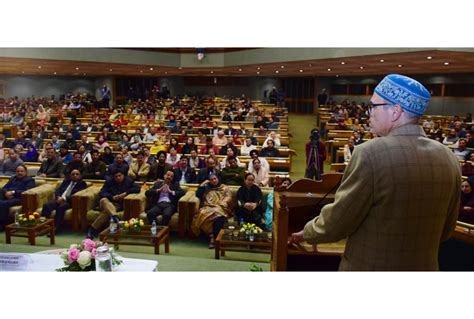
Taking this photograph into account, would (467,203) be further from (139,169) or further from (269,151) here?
(139,169)

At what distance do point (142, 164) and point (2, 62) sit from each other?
111 inches

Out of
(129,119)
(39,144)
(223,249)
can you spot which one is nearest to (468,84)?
(129,119)

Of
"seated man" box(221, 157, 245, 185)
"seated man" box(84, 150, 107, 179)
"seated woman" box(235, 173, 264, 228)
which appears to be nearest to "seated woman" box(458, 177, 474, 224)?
"seated woman" box(235, 173, 264, 228)

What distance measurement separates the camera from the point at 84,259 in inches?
103

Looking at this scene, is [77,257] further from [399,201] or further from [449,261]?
[449,261]

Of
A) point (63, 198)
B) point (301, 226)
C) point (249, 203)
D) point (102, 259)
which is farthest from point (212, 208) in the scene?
point (301, 226)

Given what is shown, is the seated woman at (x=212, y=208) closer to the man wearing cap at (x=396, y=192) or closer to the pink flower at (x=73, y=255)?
the pink flower at (x=73, y=255)

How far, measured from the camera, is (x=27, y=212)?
510 centimetres

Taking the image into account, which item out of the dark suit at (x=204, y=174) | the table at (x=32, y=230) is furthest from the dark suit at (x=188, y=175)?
the table at (x=32, y=230)

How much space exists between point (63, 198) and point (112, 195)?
636 millimetres

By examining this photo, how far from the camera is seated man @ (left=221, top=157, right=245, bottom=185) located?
5.48m

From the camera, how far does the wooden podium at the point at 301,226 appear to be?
209 centimetres

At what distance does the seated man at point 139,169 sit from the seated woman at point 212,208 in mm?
1312

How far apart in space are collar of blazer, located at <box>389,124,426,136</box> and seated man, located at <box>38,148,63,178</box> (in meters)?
5.97
